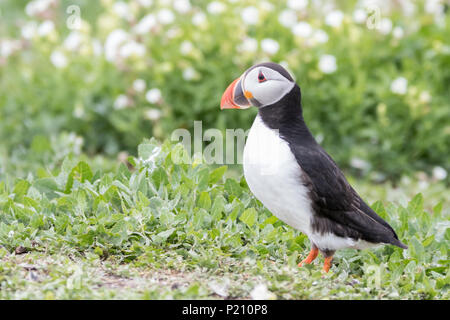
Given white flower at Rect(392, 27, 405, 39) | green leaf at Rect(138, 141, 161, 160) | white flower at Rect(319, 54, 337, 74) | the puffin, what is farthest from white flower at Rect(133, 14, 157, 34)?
the puffin

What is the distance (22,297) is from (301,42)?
517 centimetres

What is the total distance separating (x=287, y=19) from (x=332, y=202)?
474cm

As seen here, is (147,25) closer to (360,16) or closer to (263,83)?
(360,16)

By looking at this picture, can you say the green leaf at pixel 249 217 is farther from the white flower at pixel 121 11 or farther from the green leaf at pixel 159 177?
the white flower at pixel 121 11

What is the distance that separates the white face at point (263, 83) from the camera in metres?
3.95

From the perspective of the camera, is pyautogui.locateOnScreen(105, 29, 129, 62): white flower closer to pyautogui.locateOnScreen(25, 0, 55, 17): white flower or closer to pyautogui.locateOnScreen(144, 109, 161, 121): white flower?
pyautogui.locateOnScreen(144, 109, 161, 121): white flower

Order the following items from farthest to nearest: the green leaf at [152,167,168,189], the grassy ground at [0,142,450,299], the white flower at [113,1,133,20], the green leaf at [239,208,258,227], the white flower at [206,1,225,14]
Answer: the white flower at [113,1,133,20], the white flower at [206,1,225,14], the green leaf at [152,167,168,189], the green leaf at [239,208,258,227], the grassy ground at [0,142,450,299]

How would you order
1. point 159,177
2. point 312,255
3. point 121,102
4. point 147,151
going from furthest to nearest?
point 121,102 < point 147,151 < point 159,177 < point 312,255

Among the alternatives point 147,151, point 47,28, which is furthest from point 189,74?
point 147,151

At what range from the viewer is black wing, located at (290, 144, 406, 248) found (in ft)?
13.0

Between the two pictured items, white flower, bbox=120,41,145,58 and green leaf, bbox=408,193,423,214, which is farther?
white flower, bbox=120,41,145,58

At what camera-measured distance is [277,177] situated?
386 centimetres
